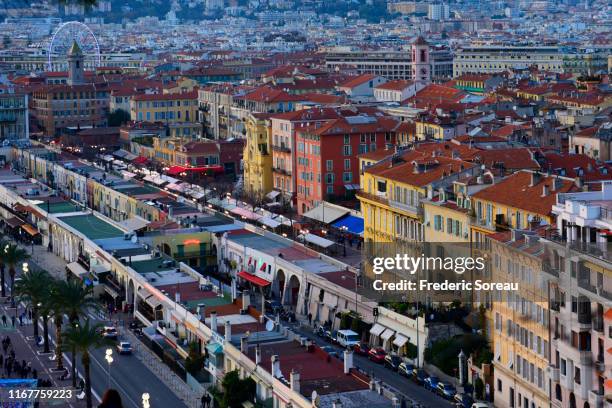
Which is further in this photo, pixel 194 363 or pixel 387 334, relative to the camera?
pixel 387 334

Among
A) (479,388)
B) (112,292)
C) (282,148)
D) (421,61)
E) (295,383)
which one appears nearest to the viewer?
(295,383)

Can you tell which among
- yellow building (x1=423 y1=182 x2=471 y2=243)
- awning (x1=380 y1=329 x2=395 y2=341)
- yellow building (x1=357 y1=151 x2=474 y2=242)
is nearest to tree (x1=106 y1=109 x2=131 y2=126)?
yellow building (x1=357 y1=151 x2=474 y2=242)

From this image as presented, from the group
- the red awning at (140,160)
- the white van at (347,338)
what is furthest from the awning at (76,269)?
the red awning at (140,160)

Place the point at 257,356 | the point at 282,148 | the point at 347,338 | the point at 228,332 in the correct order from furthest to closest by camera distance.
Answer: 1. the point at 282,148
2. the point at 347,338
3. the point at 228,332
4. the point at 257,356

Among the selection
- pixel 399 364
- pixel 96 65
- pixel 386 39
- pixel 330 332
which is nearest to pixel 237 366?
pixel 399 364

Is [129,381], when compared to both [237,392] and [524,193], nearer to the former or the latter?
[237,392]

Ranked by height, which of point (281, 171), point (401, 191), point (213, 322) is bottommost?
point (213, 322)

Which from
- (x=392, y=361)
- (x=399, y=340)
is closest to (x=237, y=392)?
(x=392, y=361)

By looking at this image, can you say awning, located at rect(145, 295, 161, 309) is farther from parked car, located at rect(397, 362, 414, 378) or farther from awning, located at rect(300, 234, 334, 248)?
awning, located at rect(300, 234, 334, 248)
